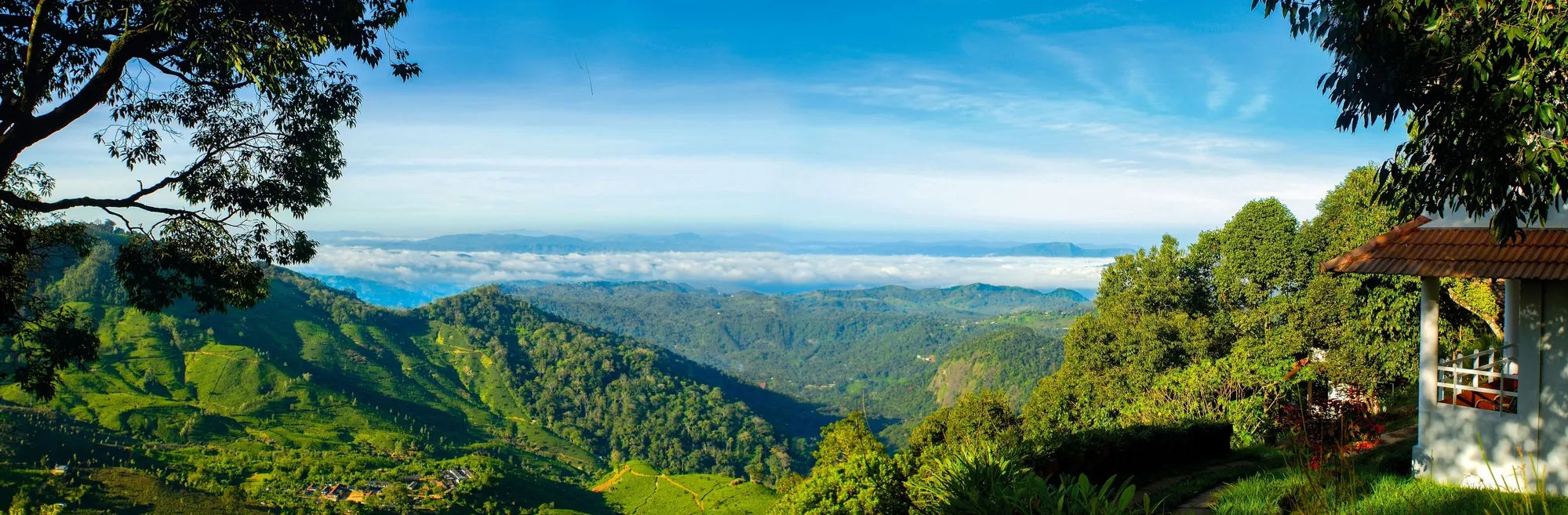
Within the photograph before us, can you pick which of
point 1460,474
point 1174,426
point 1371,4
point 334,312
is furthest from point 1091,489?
point 334,312

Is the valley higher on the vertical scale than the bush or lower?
lower

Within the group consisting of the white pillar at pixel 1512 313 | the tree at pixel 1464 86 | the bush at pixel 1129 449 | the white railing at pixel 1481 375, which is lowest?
the bush at pixel 1129 449

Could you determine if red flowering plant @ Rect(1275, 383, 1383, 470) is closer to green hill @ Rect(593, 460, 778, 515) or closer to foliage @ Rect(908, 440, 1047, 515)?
foliage @ Rect(908, 440, 1047, 515)

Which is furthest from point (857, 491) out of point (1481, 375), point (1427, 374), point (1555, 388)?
point (1555, 388)

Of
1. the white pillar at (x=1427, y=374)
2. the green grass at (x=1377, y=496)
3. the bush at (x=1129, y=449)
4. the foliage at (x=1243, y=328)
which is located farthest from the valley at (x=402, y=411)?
the white pillar at (x=1427, y=374)

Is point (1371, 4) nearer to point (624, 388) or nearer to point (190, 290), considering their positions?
point (190, 290)

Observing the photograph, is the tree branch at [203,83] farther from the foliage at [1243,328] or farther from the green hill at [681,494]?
the green hill at [681,494]

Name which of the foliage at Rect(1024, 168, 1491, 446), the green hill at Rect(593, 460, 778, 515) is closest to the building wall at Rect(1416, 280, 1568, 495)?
the foliage at Rect(1024, 168, 1491, 446)

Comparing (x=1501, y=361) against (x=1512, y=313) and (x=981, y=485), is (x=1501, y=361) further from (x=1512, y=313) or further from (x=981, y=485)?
(x=981, y=485)
